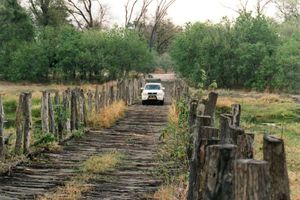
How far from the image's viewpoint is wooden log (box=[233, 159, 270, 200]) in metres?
4.40

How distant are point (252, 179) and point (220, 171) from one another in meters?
1.34

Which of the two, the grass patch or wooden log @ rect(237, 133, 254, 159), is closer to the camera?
wooden log @ rect(237, 133, 254, 159)

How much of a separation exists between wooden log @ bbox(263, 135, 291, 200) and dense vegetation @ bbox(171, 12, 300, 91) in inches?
1567

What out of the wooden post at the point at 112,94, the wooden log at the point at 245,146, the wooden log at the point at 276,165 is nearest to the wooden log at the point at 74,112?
the wooden post at the point at 112,94

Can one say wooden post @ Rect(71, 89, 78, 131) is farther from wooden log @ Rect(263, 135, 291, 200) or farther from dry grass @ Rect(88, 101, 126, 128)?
wooden log @ Rect(263, 135, 291, 200)

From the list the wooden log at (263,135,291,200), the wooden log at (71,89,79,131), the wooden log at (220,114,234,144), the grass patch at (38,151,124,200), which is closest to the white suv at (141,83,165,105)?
the wooden log at (71,89,79,131)

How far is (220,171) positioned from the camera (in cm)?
578

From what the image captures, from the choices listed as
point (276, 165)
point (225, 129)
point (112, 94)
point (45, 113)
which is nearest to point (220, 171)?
point (276, 165)

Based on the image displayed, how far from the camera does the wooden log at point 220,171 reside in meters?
5.65

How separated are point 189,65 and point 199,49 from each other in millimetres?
1985

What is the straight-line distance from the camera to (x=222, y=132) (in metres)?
8.41

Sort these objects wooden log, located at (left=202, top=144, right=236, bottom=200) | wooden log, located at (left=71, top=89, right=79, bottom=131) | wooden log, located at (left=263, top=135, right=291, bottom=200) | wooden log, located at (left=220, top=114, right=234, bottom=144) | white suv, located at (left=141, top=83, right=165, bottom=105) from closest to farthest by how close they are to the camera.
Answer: wooden log, located at (left=263, top=135, right=291, bottom=200), wooden log, located at (left=202, top=144, right=236, bottom=200), wooden log, located at (left=220, top=114, right=234, bottom=144), wooden log, located at (left=71, top=89, right=79, bottom=131), white suv, located at (left=141, top=83, right=165, bottom=105)

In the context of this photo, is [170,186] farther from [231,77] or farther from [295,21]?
[295,21]

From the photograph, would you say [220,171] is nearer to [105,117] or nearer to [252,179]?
[252,179]
